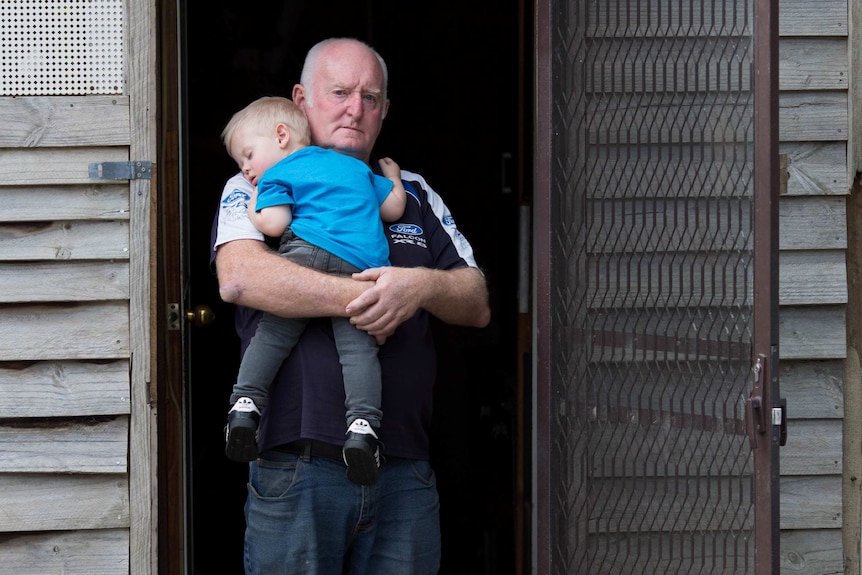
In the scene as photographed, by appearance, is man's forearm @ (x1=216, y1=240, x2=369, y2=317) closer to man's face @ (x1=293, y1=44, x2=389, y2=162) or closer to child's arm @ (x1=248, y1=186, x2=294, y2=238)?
child's arm @ (x1=248, y1=186, x2=294, y2=238)

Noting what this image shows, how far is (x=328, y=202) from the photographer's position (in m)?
2.31

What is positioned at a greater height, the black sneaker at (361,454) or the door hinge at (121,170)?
the door hinge at (121,170)

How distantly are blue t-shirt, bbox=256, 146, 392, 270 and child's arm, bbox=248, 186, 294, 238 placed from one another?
15mm

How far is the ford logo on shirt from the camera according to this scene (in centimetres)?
248

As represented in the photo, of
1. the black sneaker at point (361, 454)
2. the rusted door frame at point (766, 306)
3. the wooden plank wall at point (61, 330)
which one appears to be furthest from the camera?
the wooden plank wall at point (61, 330)

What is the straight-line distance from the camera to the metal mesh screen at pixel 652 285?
226 cm

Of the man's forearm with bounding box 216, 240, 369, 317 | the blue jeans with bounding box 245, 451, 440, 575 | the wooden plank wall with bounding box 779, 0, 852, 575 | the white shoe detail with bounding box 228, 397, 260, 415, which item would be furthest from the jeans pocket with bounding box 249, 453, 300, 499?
the wooden plank wall with bounding box 779, 0, 852, 575

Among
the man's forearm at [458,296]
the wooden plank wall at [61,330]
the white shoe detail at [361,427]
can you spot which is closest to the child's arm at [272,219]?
the man's forearm at [458,296]

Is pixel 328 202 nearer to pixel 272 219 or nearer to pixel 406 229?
pixel 272 219

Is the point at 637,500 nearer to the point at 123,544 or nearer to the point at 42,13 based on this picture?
the point at 123,544

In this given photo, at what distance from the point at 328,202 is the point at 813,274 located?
57.8 inches

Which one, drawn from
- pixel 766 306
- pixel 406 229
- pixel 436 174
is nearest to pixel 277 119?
pixel 406 229

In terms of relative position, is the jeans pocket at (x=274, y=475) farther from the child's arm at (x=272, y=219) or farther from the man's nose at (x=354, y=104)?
the man's nose at (x=354, y=104)

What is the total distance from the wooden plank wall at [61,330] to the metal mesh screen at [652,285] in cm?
121
